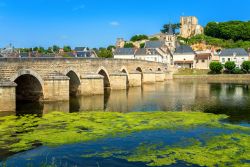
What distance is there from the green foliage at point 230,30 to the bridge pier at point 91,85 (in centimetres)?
8771

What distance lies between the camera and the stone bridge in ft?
79.0

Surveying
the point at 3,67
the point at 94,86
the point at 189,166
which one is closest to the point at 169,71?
the point at 94,86

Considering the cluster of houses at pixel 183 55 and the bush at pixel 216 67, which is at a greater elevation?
the cluster of houses at pixel 183 55

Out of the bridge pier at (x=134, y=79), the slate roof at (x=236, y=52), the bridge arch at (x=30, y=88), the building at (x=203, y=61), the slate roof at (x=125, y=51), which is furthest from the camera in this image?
the slate roof at (x=125, y=51)

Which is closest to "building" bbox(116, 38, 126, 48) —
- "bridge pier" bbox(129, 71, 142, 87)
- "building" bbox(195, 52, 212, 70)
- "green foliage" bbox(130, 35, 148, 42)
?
"green foliage" bbox(130, 35, 148, 42)

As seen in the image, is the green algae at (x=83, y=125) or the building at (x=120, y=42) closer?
the green algae at (x=83, y=125)

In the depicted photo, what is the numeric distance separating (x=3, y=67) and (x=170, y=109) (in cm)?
1206

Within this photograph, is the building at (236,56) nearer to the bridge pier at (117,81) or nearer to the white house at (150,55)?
the white house at (150,55)

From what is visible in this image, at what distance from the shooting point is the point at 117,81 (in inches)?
1588

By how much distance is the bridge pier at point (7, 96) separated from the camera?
2239cm

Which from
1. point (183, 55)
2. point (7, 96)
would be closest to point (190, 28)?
point (183, 55)

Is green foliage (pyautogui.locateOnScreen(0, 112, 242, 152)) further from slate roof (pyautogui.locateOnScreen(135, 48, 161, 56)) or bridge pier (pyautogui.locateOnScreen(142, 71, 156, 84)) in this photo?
slate roof (pyautogui.locateOnScreen(135, 48, 161, 56))

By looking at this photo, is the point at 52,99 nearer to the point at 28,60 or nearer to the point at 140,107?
the point at 28,60

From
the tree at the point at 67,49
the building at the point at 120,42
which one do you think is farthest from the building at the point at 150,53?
the building at the point at 120,42
